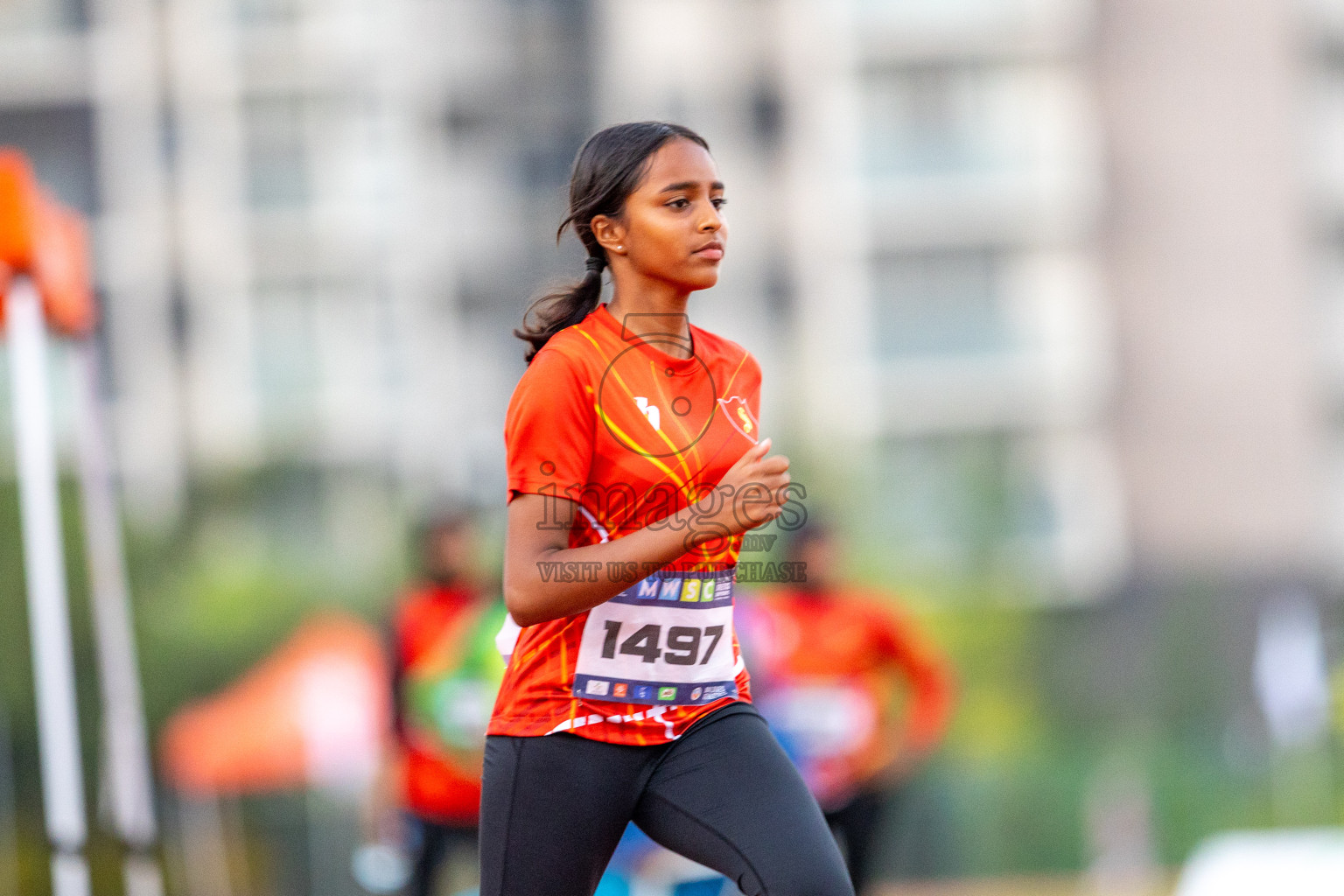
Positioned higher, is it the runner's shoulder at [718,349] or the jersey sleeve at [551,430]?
the runner's shoulder at [718,349]

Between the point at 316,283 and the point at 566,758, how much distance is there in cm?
2392

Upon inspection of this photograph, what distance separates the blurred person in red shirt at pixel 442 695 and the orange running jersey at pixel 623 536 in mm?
3534

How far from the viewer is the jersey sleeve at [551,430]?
2.48 metres

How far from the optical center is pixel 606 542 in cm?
253

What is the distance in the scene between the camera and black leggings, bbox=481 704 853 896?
2535 millimetres

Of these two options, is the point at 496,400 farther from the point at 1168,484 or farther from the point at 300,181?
the point at 1168,484

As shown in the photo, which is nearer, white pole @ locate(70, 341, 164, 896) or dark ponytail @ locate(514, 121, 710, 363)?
dark ponytail @ locate(514, 121, 710, 363)

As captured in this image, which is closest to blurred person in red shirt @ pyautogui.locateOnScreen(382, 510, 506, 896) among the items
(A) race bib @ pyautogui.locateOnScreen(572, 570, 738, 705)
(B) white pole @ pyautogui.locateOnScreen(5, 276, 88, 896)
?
(B) white pole @ pyautogui.locateOnScreen(5, 276, 88, 896)

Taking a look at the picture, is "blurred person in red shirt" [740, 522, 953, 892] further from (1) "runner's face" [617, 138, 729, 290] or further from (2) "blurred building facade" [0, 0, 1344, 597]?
(2) "blurred building facade" [0, 0, 1344, 597]

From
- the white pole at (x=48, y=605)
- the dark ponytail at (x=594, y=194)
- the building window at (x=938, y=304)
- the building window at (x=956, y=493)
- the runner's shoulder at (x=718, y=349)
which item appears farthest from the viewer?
the building window at (x=938, y=304)

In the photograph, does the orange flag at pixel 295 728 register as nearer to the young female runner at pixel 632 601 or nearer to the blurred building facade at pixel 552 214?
the young female runner at pixel 632 601

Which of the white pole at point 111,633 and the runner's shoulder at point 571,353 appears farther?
the white pole at point 111,633

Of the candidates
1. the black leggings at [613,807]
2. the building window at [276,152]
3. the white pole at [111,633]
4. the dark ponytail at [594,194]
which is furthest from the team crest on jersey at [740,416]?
the building window at [276,152]

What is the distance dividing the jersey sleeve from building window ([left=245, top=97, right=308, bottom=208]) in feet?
78.8
